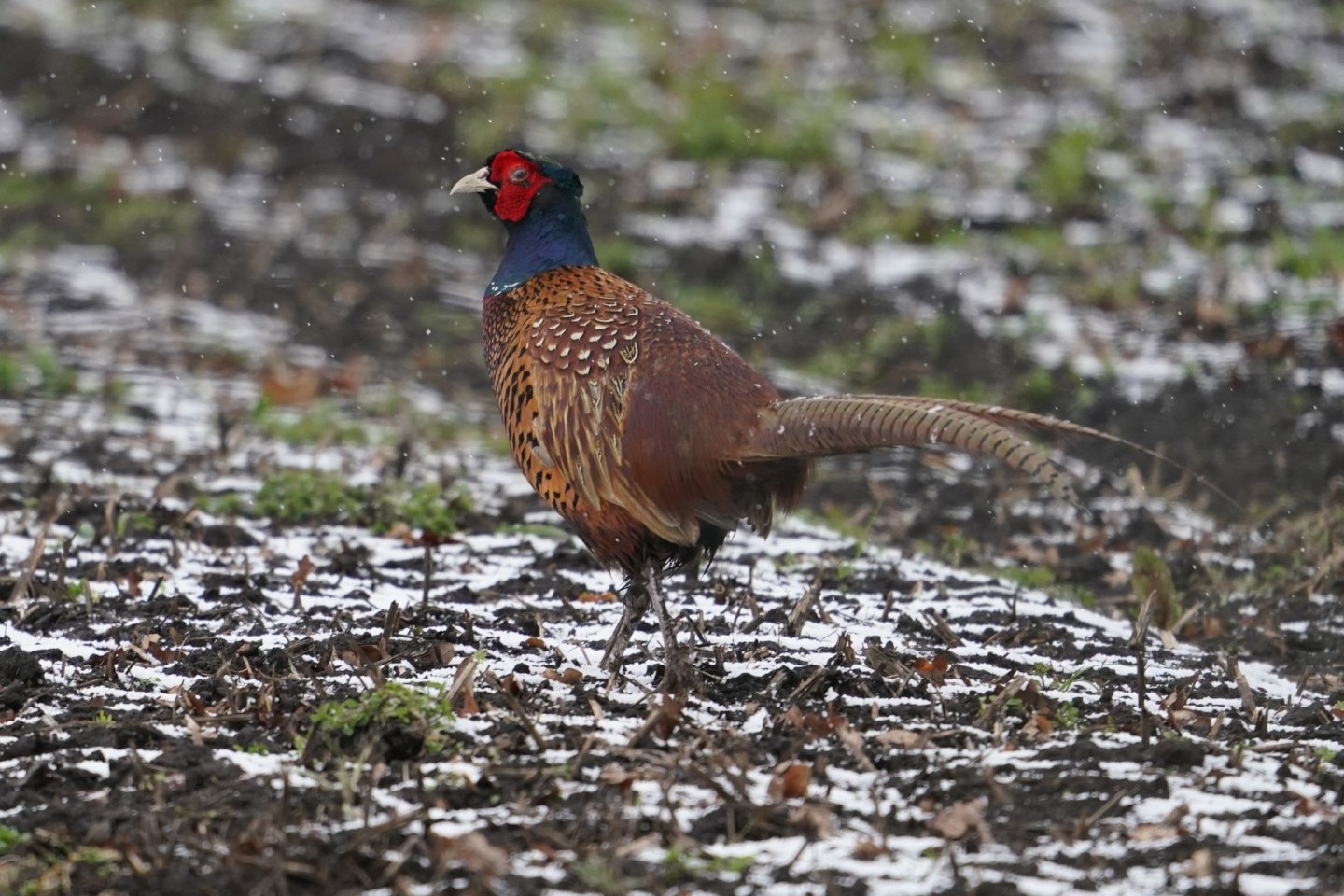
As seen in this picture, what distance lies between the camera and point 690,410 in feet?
12.9

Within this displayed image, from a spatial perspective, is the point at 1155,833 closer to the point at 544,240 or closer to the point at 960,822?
the point at 960,822

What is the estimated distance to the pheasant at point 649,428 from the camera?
3.82 meters

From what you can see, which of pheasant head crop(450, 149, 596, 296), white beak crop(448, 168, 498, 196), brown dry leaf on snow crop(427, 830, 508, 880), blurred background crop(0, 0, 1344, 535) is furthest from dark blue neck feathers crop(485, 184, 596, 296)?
blurred background crop(0, 0, 1344, 535)

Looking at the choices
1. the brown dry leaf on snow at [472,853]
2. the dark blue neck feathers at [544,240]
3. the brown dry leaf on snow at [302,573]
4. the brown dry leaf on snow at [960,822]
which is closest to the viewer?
the brown dry leaf on snow at [472,853]

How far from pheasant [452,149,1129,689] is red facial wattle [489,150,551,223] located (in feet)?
1.06

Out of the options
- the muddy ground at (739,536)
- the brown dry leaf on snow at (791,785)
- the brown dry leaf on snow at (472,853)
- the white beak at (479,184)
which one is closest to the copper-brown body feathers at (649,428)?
the muddy ground at (739,536)

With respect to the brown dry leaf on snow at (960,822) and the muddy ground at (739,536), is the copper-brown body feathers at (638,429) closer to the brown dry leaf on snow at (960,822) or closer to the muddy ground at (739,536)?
the muddy ground at (739,536)

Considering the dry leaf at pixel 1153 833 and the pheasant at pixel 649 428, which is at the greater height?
the pheasant at pixel 649 428

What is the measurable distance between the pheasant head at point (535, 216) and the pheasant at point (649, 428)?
18 centimetres

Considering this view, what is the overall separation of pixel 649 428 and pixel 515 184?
39.6 inches

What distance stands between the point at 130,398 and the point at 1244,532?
492cm

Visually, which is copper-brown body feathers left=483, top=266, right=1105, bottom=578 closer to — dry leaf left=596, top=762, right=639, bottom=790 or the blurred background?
dry leaf left=596, top=762, right=639, bottom=790

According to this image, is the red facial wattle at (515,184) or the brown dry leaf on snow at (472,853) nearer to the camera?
the brown dry leaf on snow at (472,853)

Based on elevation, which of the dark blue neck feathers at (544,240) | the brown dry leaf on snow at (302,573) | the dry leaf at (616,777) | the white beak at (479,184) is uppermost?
the white beak at (479,184)
